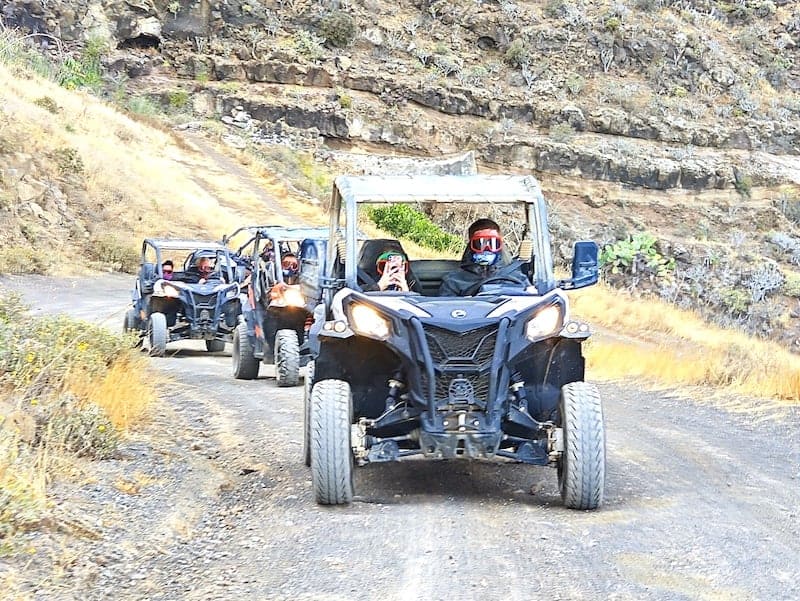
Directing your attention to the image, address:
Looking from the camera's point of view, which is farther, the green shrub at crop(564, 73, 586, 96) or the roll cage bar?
the green shrub at crop(564, 73, 586, 96)

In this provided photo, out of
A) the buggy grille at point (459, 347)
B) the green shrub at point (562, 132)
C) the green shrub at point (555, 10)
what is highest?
the green shrub at point (555, 10)

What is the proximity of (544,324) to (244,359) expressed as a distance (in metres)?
7.95

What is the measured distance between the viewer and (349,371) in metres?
6.77

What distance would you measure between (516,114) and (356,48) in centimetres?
1078

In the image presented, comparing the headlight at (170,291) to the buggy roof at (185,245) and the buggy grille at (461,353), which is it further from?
the buggy grille at (461,353)

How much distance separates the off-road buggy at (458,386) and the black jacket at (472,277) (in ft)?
0.71

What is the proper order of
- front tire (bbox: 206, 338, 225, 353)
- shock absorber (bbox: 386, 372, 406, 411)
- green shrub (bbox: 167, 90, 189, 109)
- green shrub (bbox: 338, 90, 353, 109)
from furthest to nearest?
green shrub (bbox: 338, 90, 353, 109), green shrub (bbox: 167, 90, 189, 109), front tire (bbox: 206, 338, 225, 353), shock absorber (bbox: 386, 372, 406, 411)

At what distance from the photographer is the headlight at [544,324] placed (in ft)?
20.8

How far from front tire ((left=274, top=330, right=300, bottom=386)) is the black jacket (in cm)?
529

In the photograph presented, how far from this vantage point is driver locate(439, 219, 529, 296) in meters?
7.28

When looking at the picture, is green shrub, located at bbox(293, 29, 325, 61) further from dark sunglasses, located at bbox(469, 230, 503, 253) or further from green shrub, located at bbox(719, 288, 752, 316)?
dark sunglasses, located at bbox(469, 230, 503, 253)

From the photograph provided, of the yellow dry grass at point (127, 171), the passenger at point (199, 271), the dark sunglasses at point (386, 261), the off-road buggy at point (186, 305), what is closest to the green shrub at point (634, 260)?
the yellow dry grass at point (127, 171)

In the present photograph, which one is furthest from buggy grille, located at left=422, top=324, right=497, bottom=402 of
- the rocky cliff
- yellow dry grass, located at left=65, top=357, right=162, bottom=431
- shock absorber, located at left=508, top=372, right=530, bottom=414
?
the rocky cliff

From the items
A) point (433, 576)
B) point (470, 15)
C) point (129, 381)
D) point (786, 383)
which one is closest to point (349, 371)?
point (433, 576)
